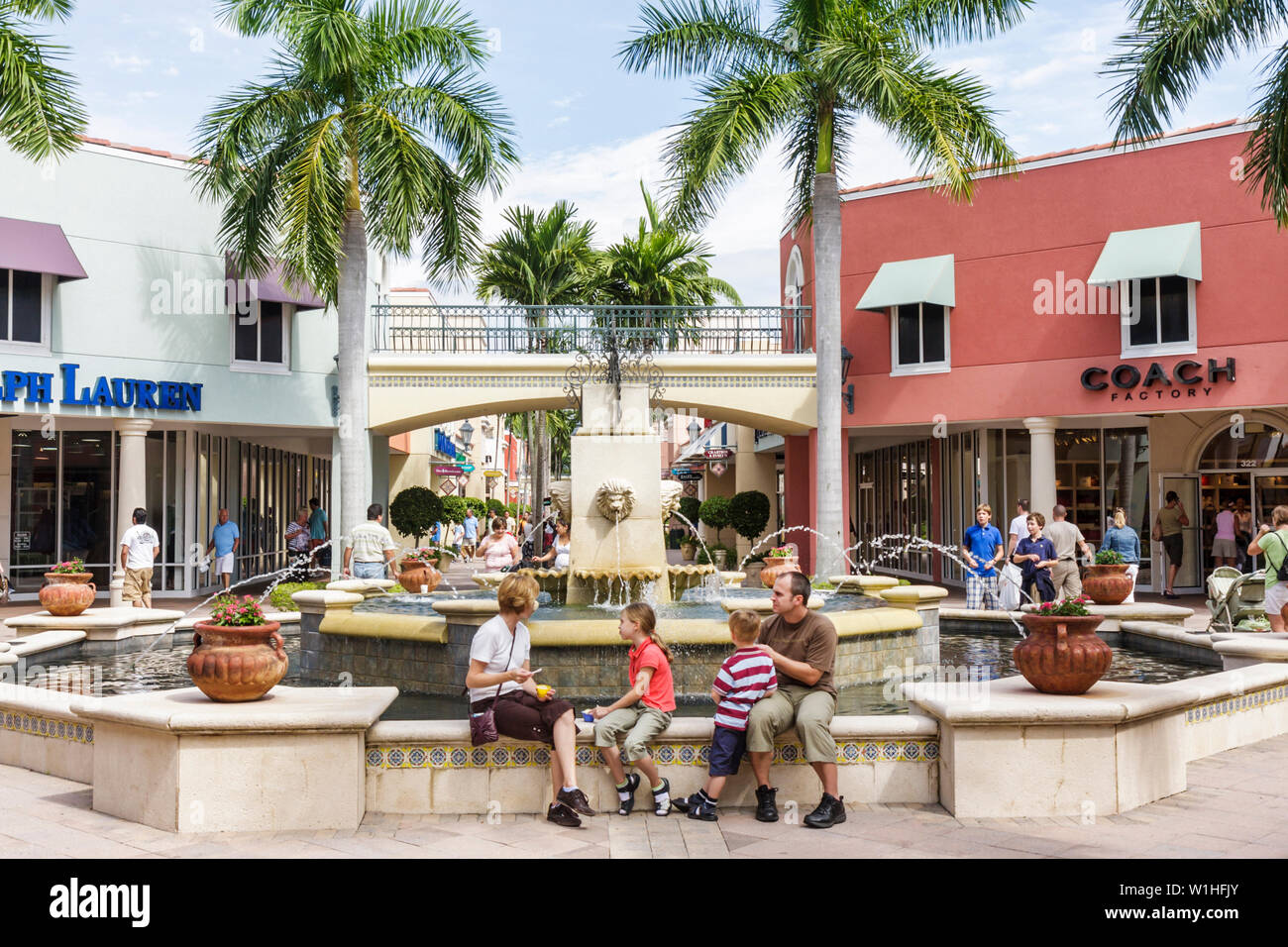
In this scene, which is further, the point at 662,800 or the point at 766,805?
the point at 662,800

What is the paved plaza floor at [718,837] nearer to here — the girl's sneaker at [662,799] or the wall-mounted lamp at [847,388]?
the girl's sneaker at [662,799]

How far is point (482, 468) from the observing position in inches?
2618

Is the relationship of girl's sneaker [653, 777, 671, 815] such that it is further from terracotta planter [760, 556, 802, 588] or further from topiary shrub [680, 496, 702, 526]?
topiary shrub [680, 496, 702, 526]

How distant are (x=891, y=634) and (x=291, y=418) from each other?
1525 cm

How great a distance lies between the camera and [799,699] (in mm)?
6312

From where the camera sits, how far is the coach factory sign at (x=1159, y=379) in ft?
65.2

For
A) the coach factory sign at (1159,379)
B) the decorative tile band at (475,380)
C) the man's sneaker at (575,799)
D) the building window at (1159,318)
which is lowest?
the man's sneaker at (575,799)

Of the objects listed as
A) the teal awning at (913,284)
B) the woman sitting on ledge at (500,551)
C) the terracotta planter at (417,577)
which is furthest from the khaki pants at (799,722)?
the teal awning at (913,284)

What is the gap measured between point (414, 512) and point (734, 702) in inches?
821

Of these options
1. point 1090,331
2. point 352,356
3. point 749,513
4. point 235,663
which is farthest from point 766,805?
point 749,513

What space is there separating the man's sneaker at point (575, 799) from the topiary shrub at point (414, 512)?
20.6 metres

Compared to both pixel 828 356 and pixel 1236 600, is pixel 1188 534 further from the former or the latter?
pixel 1236 600

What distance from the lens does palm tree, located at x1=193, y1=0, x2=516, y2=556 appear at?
17766mm
